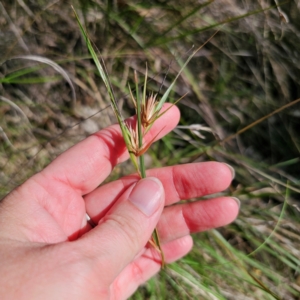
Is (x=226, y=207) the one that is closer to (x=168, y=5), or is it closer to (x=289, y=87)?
(x=289, y=87)

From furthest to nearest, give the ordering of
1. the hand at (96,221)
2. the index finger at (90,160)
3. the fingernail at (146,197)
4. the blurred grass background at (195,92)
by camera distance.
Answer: the blurred grass background at (195,92) → the index finger at (90,160) → the fingernail at (146,197) → the hand at (96,221)

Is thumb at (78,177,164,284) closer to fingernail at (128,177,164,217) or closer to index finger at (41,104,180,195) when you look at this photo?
fingernail at (128,177,164,217)

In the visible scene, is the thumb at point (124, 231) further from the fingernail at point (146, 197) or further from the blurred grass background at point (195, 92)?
the blurred grass background at point (195, 92)

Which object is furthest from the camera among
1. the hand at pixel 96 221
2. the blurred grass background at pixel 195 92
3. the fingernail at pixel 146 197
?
the blurred grass background at pixel 195 92

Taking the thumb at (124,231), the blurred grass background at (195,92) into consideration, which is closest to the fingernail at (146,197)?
the thumb at (124,231)

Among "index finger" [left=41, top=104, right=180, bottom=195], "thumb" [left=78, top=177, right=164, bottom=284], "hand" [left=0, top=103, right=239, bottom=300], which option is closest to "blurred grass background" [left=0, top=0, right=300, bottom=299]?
"hand" [left=0, top=103, right=239, bottom=300]

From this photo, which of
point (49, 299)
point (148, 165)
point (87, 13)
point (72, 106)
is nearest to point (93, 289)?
point (49, 299)

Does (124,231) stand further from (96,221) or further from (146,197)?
(96,221)
